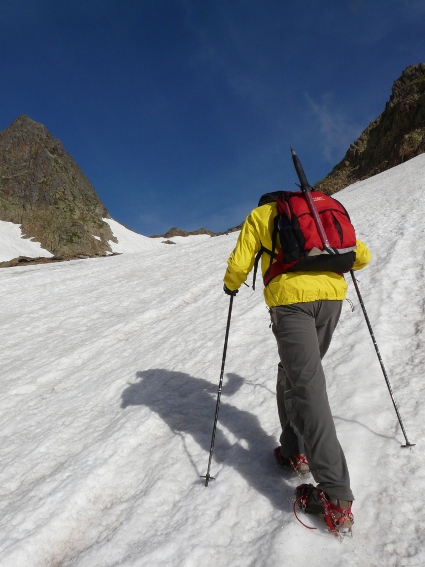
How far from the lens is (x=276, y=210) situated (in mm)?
3396

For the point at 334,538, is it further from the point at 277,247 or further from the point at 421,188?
the point at 421,188

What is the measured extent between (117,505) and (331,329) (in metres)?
2.80

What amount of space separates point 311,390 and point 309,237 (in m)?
1.30

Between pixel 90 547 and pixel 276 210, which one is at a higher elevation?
pixel 276 210

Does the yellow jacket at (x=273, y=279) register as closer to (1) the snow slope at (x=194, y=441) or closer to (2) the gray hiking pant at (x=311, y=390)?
(2) the gray hiking pant at (x=311, y=390)

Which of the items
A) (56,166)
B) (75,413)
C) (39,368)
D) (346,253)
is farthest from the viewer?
(56,166)

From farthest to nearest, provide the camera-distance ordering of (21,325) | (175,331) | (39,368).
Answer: (21,325) < (175,331) < (39,368)

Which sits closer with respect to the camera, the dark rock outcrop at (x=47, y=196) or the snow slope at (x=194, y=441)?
the snow slope at (x=194, y=441)

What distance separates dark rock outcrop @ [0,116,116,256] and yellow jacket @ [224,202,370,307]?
94085 millimetres

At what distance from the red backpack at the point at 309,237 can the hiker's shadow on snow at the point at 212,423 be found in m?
2.09

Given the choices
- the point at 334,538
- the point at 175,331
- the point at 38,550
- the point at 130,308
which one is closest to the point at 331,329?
the point at 334,538

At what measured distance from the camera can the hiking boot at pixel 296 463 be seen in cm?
351

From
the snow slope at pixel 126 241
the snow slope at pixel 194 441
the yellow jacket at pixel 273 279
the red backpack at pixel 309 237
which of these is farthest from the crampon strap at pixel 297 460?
the snow slope at pixel 126 241

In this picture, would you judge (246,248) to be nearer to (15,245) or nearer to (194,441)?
(194,441)
